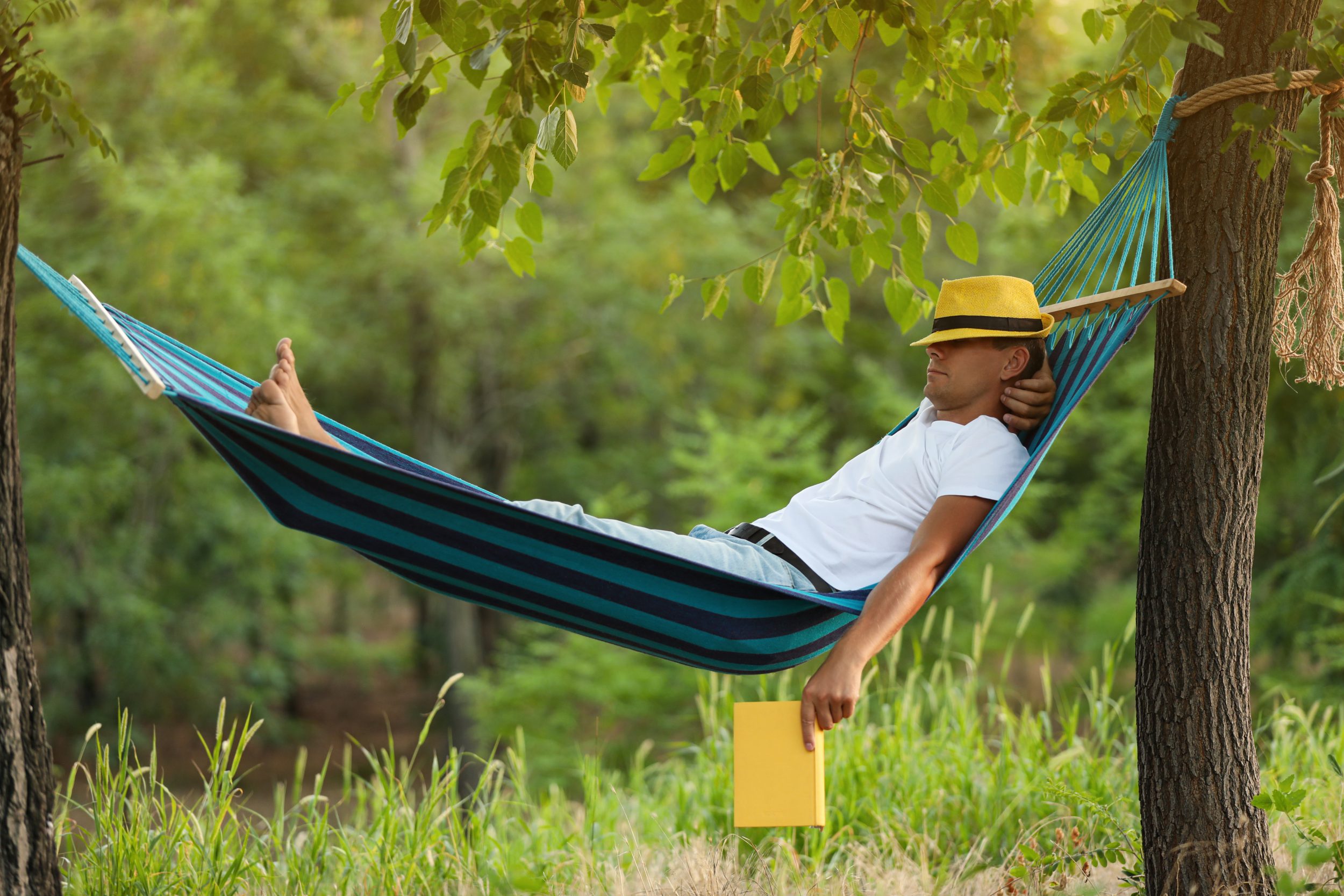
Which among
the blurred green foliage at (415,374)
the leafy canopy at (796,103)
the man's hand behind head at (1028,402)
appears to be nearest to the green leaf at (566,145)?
the leafy canopy at (796,103)

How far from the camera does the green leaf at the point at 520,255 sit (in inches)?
89.7

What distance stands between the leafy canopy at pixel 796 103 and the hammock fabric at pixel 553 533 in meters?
0.36

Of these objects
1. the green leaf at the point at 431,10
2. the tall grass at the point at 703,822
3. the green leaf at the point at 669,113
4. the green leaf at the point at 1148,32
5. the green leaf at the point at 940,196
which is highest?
the green leaf at the point at 669,113

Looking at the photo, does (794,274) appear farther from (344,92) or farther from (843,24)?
(344,92)

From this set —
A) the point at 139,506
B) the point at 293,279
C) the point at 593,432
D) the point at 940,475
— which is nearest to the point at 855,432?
the point at 593,432

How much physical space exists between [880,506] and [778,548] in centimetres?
20

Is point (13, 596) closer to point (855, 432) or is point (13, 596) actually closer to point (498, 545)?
point (498, 545)

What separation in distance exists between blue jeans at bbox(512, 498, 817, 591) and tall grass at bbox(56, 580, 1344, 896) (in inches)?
21.9

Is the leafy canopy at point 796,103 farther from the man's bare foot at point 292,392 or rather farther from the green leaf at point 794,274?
the man's bare foot at point 292,392

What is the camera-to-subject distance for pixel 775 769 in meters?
1.61

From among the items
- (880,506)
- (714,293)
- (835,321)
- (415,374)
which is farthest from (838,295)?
(415,374)

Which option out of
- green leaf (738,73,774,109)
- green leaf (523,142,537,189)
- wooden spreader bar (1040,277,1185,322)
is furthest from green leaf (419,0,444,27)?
wooden spreader bar (1040,277,1185,322)

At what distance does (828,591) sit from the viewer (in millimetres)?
1998

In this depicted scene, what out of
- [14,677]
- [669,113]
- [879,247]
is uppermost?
[669,113]
